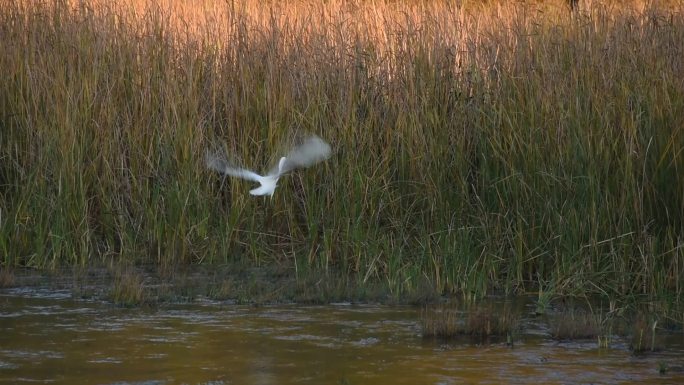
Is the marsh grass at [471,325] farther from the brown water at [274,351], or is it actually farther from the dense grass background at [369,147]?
the dense grass background at [369,147]

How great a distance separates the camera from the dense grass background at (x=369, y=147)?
22.2ft

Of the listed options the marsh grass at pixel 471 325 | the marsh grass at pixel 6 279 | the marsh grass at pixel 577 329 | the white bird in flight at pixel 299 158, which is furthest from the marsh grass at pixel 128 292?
the marsh grass at pixel 577 329

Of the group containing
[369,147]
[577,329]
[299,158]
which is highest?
[369,147]

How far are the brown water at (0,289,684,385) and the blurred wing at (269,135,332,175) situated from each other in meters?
1.14

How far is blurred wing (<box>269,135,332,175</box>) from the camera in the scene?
7184mm

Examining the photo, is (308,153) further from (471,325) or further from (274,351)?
(274,351)

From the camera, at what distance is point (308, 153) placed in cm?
745

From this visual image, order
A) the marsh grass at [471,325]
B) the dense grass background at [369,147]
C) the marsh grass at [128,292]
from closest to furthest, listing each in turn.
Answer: the marsh grass at [471,325] < the marsh grass at [128,292] < the dense grass background at [369,147]

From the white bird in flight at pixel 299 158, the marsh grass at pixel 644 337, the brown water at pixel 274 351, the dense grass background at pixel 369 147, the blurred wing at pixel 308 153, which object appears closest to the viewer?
the brown water at pixel 274 351

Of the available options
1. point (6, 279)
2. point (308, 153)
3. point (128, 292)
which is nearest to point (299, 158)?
point (308, 153)

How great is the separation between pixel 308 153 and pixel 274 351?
7.72 feet

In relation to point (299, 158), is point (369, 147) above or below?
above

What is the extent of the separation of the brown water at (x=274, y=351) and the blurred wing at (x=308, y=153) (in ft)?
3.75

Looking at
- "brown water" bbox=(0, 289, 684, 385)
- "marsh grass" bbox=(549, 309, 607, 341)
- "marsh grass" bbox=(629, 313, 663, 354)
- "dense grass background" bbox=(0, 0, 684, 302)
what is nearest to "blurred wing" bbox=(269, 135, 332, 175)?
"dense grass background" bbox=(0, 0, 684, 302)
